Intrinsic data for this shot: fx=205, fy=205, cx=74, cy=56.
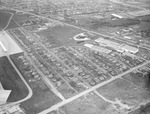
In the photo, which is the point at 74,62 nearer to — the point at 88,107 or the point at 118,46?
the point at 118,46

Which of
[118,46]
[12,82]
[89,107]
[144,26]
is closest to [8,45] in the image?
[12,82]

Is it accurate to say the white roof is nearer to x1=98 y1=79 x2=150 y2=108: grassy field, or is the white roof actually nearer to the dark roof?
x1=98 y1=79 x2=150 y2=108: grassy field

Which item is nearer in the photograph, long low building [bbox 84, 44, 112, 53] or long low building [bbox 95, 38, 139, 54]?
long low building [bbox 84, 44, 112, 53]

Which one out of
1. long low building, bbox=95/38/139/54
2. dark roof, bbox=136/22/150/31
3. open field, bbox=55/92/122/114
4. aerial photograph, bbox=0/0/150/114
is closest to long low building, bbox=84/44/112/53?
aerial photograph, bbox=0/0/150/114

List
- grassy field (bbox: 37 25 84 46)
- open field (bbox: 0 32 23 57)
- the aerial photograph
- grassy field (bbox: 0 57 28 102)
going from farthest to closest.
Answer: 1. grassy field (bbox: 37 25 84 46)
2. open field (bbox: 0 32 23 57)
3. grassy field (bbox: 0 57 28 102)
4. the aerial photograph

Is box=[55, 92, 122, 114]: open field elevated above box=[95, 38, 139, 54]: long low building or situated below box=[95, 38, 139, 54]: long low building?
below

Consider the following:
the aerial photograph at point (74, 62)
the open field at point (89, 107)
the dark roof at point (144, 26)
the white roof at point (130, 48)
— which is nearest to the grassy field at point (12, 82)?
the aerial photograph at point (74, 62)

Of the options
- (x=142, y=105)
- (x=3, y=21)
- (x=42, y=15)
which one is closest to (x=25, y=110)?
(x=142, y=105)

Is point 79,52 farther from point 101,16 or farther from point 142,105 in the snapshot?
point 101,16
